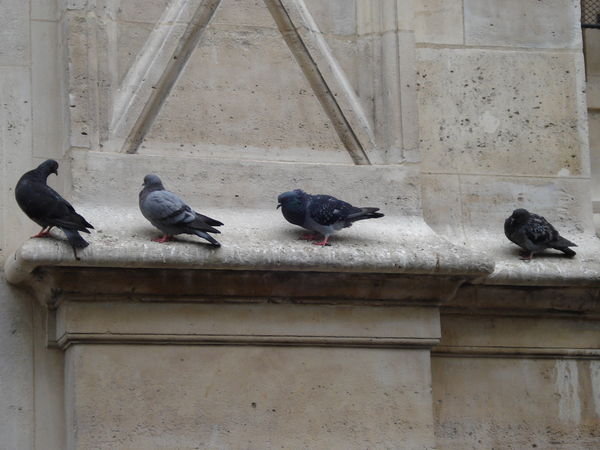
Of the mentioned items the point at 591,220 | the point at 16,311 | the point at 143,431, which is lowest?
the point at 143,431

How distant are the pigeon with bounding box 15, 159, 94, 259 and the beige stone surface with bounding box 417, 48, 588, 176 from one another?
1791 mm

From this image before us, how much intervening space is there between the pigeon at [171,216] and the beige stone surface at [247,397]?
1.62 feet

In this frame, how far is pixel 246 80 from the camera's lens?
7.29 m

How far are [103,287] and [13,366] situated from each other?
1.71 ft

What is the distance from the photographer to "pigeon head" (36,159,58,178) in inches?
265

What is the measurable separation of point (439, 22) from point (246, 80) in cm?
104

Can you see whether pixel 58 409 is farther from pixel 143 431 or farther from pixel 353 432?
pixel 353 432

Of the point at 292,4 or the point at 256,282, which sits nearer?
the point at 256,282

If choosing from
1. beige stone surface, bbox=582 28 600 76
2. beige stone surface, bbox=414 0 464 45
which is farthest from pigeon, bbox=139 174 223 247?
beige stone surface, bbox=582 28 600 76

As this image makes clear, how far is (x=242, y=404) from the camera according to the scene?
688 centimetres

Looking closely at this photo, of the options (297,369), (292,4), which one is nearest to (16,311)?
(297,369)

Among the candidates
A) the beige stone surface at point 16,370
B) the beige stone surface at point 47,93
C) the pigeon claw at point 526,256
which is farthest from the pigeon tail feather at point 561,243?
the beige stone surface at point 16,370

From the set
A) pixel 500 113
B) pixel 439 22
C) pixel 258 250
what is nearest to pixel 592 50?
pixel 500 113

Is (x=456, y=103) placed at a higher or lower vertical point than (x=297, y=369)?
higher
